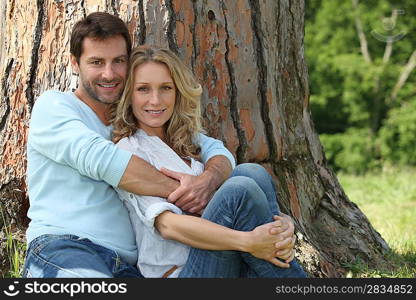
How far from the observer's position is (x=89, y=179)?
→ 3.49 meters

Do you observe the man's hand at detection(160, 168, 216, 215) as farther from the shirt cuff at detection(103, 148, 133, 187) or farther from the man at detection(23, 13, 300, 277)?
the shirt cuff at detection(103, 148, 133, 187)

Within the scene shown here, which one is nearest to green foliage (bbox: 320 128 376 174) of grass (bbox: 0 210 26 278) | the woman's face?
grass (bbox: 0 210 26 278)

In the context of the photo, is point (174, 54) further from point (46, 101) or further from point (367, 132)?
point (367, 132)

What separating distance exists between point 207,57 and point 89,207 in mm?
1146

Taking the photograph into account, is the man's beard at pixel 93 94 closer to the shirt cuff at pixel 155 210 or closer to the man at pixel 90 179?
the man at pixel 90 179

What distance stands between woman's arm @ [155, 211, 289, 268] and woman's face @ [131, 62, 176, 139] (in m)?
0.52

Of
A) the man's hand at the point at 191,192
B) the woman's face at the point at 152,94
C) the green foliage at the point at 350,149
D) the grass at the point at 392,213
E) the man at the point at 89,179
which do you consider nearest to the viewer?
the man at the point at 89,179

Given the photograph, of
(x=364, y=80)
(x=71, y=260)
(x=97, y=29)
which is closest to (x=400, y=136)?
(x=364, y=80)

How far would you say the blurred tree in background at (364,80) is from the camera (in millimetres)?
16047

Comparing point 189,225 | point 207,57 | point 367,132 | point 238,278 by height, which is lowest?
point 367,132

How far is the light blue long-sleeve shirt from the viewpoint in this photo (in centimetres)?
336

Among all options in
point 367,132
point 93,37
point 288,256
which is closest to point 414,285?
point 288,256

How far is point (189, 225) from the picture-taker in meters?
3.31

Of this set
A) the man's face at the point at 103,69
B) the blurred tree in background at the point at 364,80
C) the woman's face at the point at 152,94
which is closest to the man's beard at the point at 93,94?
the man's face at the point at 103,69
